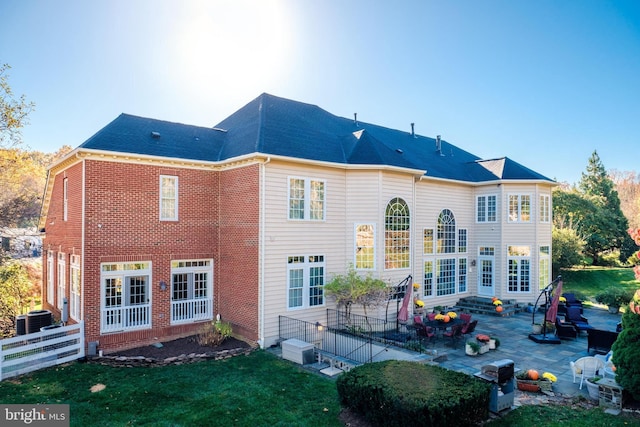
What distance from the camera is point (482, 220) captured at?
20.8 m

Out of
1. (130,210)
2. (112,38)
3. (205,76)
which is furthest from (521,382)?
(112,38)

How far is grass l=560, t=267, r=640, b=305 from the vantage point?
28406 millimetres

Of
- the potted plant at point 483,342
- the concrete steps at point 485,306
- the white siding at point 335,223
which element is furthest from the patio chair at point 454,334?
the concrete steps at point 485,306

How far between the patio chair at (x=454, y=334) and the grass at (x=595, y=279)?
19596mm

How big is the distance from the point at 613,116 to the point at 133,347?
3410cm

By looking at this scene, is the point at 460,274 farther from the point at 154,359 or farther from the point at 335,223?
the point at 154,359

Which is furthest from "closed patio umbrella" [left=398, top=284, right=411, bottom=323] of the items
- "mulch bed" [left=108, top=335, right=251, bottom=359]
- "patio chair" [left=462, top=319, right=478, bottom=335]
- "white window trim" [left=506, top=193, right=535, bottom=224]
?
"white window trim" [left=506, top=193, right=535, bottom=224]

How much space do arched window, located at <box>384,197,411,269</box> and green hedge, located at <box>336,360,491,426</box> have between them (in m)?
7.32

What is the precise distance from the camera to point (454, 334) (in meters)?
13.3

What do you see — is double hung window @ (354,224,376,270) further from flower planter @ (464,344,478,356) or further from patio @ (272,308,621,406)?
flower planter @ (464,344,478,356)

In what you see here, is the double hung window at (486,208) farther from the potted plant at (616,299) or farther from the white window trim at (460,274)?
the potted plant at (616,299)

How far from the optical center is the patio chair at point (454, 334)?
1314 centimetres

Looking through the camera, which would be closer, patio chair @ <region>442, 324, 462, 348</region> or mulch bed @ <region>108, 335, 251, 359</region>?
mulch bed @ <region>108, 335, 251, 359</region>

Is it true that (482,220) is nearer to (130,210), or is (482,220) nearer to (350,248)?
(350,248)
